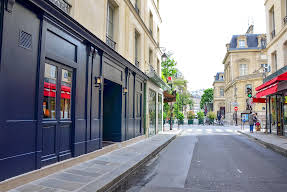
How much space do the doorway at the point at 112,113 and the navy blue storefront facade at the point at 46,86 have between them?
1.34 meters

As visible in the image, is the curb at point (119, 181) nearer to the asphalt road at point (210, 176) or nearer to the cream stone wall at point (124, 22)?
the asphalt road at point (210, 176)

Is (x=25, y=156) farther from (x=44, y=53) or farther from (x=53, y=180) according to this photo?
(x=44, y=53)

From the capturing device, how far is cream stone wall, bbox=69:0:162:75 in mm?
6958

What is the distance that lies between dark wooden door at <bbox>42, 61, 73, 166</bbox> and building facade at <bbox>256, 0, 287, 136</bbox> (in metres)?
11.6

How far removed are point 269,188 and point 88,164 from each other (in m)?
4.23


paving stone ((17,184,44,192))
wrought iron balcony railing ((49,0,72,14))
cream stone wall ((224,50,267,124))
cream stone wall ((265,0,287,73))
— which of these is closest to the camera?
paving stone ((17,184,44,192))

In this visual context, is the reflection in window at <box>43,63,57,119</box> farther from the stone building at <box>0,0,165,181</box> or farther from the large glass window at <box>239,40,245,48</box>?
the large glass window at <box>239,40,245,48</box>

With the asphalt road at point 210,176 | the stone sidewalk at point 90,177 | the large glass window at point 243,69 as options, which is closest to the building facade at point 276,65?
the asphalt road at point 210,176

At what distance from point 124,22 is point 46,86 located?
20.1ft

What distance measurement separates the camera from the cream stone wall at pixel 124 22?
22.8 feet

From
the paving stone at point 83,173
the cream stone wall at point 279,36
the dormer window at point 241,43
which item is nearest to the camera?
the paving stone at point 83,173

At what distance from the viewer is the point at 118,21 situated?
31.9 feet

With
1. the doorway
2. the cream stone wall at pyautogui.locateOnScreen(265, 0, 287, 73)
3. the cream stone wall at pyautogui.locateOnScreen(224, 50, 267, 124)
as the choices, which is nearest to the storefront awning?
the cream stone wall at pyautogui.locateOnScreen(265, 0, 287, 73)

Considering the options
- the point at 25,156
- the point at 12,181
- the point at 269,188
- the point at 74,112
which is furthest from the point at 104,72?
the point at 269,188
